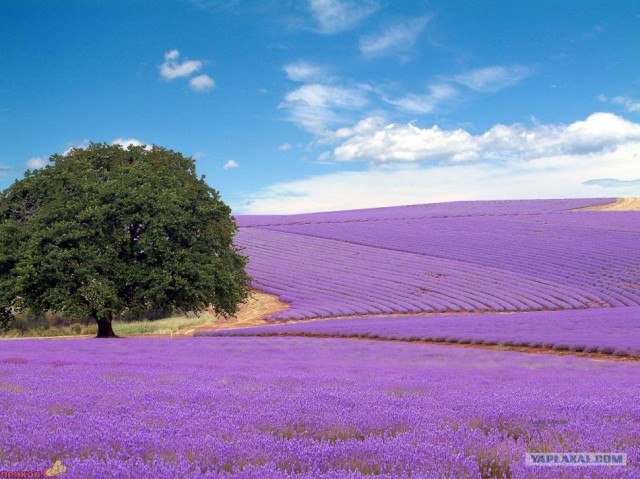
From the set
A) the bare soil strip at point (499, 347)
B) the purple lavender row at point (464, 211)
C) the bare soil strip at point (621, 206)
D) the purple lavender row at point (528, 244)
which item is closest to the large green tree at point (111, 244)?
the bare soil strip at point (499, 347)

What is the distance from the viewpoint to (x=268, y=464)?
3.38 meters

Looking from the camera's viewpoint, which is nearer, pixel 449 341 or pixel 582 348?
pixel 582 348

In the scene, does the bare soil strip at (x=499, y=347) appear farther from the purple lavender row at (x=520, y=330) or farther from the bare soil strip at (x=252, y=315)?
the bare soil strip at (x=252, y=315)

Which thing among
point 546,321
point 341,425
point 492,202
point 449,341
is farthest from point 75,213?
point 492,202

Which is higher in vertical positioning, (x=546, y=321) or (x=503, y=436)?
(x=503, y=436)

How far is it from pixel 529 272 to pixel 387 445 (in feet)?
124

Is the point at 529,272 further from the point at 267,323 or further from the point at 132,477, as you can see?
the point at 132,477

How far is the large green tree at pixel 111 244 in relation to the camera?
23719 millimetres

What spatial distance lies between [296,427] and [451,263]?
3906 cm

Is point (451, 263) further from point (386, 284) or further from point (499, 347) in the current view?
point (499, 347)

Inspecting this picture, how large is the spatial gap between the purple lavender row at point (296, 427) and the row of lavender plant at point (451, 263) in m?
25.5

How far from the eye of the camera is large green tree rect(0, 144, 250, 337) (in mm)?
23719

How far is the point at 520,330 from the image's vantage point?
2225 cm

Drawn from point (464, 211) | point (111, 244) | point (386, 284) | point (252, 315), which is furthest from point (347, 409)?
point (464, 211)
